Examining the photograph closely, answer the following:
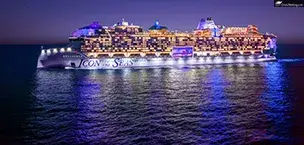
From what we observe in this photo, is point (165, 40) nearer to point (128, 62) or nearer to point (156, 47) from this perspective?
point (156, 47)

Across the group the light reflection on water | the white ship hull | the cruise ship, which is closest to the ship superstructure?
the cruise ship

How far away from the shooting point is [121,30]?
287 ft

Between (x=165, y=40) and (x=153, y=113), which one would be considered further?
(x=165, y=40)

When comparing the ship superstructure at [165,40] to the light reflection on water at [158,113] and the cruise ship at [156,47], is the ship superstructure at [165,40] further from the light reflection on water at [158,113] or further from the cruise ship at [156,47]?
the light reflection on water at [158,113]

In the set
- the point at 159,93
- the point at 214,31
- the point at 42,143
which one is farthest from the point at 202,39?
the point at 42,143

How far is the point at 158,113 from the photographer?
1273 inches

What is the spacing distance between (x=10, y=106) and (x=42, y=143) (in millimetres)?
15418

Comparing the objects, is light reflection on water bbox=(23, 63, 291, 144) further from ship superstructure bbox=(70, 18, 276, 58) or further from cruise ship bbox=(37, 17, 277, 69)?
ship superstructure bbox=(70, 18, 276, 58)

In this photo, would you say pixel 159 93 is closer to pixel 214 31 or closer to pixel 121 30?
pixel 121 30

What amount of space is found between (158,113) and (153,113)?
0.50 meters

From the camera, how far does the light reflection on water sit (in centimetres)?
2491

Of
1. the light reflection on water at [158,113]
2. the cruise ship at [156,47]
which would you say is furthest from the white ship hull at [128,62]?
the light reflection on water at [158,113]

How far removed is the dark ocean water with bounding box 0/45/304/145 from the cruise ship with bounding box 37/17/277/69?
24.8m

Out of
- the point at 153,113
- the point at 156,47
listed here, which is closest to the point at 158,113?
the point at 153,113
